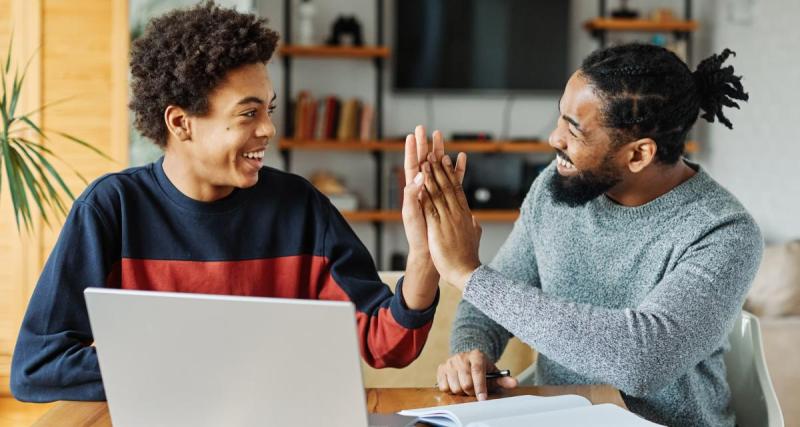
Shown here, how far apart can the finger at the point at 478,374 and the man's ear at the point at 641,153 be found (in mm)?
464

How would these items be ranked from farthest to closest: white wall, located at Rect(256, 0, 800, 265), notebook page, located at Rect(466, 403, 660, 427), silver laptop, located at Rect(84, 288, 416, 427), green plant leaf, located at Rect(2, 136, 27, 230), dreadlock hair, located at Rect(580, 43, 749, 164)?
1. white wall, located at Rect(256, 0, 800, 265)
2. green plant leaf, located at Rect(2, 136, 27, 230)
3. dreadlock hair, located at Rect(580, 43, 749, 164)
4. notebook page, located at Rect(466, 403, 660, 427)
5. silver laptop, located at Rect(84, 288, 416, 427)

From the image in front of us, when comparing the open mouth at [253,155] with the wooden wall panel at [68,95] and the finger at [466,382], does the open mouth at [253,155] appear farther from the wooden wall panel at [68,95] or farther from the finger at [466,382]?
the wooden wall panel at [68,95]

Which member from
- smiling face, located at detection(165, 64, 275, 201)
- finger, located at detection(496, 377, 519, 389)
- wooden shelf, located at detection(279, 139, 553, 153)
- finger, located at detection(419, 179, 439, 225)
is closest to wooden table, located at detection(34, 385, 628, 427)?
finger, located at detection(496, 377, 519, 389)

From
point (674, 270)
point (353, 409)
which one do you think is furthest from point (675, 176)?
point (353, 409)

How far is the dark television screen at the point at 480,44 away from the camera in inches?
198

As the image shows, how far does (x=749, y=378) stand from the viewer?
166 centimetres

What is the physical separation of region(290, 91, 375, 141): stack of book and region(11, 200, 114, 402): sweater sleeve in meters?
3.49

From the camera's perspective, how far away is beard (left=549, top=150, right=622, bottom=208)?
1604 millimetres

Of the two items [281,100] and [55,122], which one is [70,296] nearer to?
[55,122]

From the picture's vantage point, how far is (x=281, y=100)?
508cm

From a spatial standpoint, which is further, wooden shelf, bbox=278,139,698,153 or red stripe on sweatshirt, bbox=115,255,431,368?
wooden shelf, bbox=278,139,698,153

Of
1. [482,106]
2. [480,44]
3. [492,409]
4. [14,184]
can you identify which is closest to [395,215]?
[482,106]

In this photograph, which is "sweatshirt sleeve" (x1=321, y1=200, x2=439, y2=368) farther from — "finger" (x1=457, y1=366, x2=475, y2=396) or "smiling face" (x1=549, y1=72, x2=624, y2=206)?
"smiling face" (x1=549, y1=72, x2=624, y2=206)

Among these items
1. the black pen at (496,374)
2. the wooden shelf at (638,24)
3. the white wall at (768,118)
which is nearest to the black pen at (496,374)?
the black pen at (496,374)
